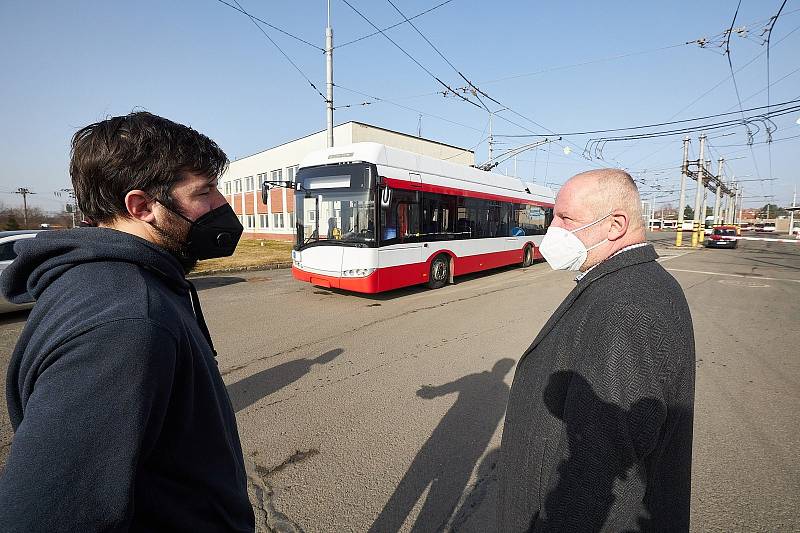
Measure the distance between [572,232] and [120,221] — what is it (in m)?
1.90

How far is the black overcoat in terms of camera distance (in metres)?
1.35

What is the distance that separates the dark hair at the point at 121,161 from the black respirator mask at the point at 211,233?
0.14m

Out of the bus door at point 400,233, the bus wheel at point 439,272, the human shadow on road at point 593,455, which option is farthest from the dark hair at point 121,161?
the bus wheel at point 439,272

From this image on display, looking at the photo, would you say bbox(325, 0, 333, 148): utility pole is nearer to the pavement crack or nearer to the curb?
the curb

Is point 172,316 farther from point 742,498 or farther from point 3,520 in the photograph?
point 742,498

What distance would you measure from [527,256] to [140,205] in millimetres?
16342

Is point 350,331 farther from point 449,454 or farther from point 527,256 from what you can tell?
point 527,256

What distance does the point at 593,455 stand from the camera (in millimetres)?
1381

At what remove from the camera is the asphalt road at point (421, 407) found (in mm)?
2668

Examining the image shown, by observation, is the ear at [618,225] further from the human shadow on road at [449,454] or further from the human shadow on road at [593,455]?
the human shadow on road at [449,454]

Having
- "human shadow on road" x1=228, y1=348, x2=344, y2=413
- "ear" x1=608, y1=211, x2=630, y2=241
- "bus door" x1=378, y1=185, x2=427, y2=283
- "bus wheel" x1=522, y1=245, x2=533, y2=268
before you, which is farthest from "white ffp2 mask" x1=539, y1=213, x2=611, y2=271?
"bus wheel" x1=522, y1=245, x2=533, y2=268

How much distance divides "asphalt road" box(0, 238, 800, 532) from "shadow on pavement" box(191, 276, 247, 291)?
2340 millimetres

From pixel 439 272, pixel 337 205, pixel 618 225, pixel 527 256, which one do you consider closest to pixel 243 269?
pixel 337 205

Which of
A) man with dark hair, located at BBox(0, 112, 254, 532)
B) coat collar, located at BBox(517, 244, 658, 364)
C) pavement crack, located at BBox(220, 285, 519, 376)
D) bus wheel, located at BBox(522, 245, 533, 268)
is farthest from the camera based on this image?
bus wheel, located at BBox(522, 245, 533, 268)
